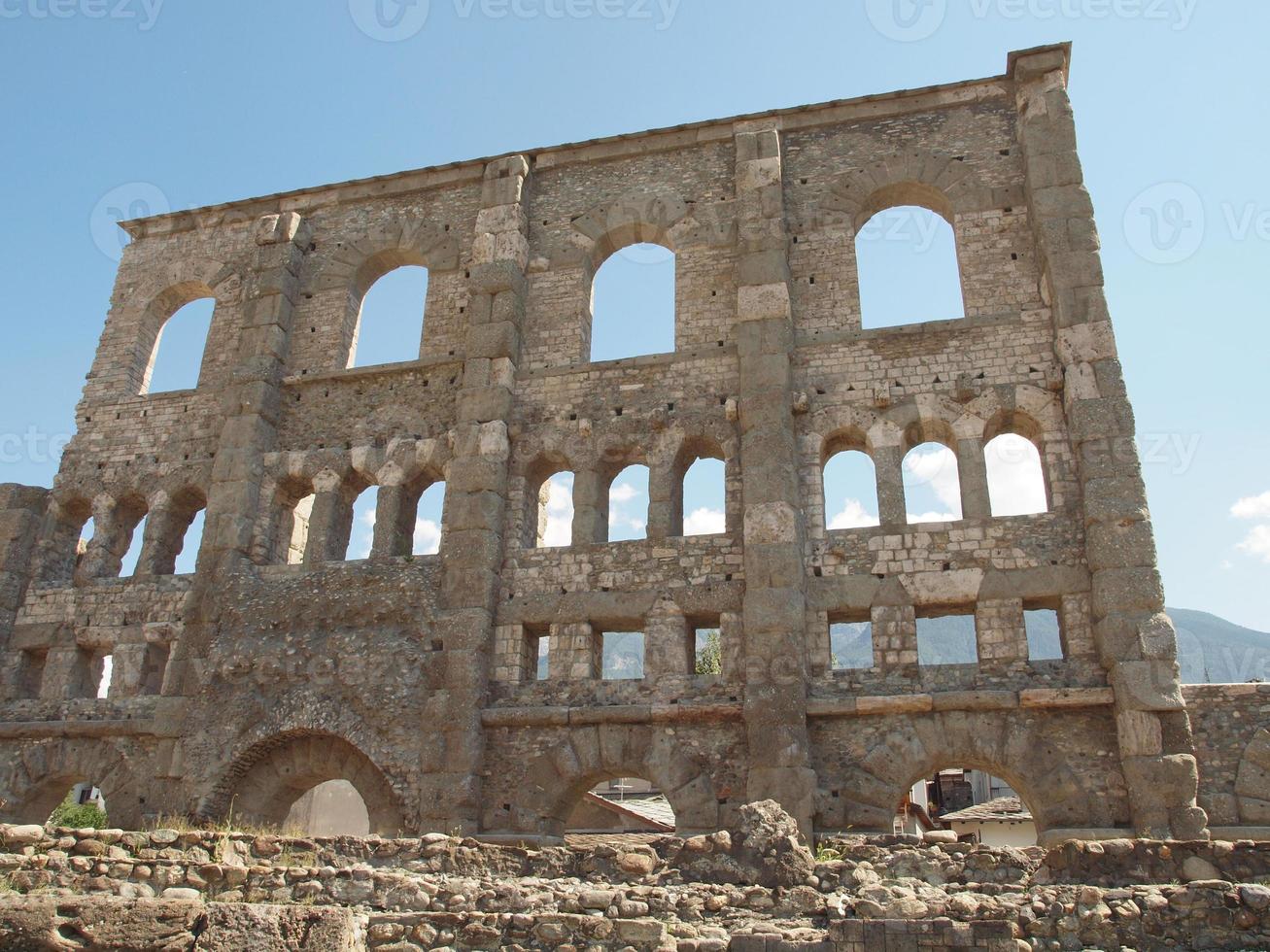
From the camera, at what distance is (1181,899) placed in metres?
6.98

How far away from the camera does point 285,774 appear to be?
14.0 m

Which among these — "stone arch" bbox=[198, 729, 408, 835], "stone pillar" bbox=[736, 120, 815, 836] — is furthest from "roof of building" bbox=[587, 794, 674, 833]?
"stone pillar" bbox=[736, 120, 815, 836]

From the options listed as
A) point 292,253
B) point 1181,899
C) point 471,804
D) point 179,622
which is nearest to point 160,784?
point 179,622

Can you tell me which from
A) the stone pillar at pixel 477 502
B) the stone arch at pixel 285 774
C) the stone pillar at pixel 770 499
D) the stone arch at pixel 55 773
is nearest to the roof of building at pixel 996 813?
the stone pillar at pixel 770 499

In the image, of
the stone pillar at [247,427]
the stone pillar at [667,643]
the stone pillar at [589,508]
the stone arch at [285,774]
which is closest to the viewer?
the stone pillar at [667,643]

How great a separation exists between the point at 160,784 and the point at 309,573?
134 inches

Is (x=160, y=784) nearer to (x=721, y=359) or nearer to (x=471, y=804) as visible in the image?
(x=471, y=804)

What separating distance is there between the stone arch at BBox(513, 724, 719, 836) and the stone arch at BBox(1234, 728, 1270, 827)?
19.2ft

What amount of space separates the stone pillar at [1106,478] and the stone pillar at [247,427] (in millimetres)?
11759

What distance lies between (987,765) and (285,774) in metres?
9.11

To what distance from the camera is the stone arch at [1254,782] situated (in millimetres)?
11031

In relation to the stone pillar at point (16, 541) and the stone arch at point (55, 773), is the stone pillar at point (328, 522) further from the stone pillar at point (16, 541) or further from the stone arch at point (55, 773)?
the stone pillar at point (16, 541)

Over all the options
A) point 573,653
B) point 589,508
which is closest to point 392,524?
point 589,508

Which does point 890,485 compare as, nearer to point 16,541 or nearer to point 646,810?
point 646,810
